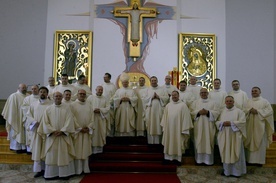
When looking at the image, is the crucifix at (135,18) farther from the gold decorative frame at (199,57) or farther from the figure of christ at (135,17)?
the gold decorative frame at (199,57)

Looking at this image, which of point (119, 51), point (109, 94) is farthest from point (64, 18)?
point (109, 94)

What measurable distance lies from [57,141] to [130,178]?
5.61 feet

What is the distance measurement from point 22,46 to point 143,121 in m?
5.62

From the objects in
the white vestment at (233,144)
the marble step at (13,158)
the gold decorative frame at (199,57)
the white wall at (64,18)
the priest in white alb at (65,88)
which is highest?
the white wall at (64,18)

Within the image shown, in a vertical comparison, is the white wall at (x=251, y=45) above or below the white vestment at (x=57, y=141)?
above

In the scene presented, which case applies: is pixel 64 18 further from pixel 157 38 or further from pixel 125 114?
pixel 125 114

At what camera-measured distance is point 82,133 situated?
6086 mm

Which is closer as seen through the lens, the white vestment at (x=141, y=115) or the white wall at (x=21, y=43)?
the white vestment at (x=141, y=115)

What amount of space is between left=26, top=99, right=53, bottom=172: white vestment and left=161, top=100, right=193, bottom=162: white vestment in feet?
9.05

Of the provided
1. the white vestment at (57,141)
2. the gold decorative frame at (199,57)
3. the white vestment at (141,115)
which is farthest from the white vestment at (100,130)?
the gold decorative frame at (199,57)

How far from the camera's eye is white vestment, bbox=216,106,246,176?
19.5 ft

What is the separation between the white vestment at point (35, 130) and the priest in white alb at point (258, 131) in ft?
15.5

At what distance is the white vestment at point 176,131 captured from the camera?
6371 mm

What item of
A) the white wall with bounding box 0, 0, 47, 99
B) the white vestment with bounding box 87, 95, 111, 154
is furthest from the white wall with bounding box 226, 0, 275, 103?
the white wall with bounding box 0, 0, 47, 99
